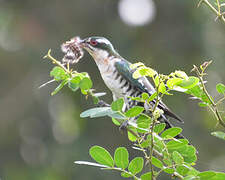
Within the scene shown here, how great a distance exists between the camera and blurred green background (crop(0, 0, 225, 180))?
760 cm

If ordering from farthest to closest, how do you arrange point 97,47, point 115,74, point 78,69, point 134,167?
point 78,69, point 97,47, point 115,74, point 134,167

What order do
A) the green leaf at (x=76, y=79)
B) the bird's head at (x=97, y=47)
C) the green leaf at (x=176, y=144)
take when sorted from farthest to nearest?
1. the bird's head at (x=97, y=47)
2. the green leaf at (x=76, y=79)
3. the green leaf at (x=176, y=144)

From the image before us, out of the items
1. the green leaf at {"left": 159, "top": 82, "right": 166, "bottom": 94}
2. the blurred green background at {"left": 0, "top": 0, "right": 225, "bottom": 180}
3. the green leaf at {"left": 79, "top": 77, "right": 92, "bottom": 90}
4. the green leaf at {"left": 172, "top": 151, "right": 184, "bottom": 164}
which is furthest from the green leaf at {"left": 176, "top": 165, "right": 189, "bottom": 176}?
the blurred green background at {"left": 0, "top": 0, "right": 225, "bottom": 180}

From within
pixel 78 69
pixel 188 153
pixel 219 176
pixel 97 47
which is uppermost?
pixel 78 69

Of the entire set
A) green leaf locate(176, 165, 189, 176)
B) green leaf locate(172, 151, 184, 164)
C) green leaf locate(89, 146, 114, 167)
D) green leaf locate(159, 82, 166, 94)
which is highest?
green leaf locate(159, 82, 166, 94)

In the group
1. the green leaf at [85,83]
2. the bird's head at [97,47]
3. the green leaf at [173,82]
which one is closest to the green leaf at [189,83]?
the green leaf at [173,82]

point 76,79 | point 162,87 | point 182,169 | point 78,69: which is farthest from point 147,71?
point 78,69

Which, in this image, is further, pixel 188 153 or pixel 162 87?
pixel 188 153

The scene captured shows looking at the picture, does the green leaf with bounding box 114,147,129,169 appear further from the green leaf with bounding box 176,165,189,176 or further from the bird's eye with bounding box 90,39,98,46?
the bird's eye with bounding box 90,39,98,46

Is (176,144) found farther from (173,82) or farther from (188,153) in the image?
(173,82)

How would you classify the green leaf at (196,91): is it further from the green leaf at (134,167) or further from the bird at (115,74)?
the bird at (115,74)

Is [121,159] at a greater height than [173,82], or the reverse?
[173,82]

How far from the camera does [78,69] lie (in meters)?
8.18

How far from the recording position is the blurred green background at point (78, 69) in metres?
7.60
